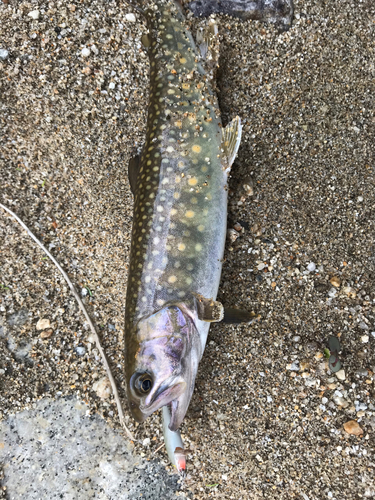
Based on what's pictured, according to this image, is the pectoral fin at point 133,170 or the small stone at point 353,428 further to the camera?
the pectoral fin at point 133,170

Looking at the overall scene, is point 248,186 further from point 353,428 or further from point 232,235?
point 353,428

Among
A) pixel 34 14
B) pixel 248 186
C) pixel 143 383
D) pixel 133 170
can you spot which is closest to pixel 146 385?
pixel 143 383

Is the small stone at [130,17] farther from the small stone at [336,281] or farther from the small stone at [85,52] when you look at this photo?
the small stone at [336,281]

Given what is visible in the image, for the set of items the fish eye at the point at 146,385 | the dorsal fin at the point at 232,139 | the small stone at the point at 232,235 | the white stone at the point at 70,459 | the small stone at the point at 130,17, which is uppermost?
the small stone at the point at 130,17

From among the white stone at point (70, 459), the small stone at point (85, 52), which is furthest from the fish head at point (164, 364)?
the small stone at point (85, 52)

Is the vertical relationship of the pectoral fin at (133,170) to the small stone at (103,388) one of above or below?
above

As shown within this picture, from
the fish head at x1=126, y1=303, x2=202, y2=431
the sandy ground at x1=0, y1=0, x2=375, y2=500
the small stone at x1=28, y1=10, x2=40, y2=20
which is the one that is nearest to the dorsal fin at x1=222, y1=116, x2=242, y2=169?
the sandy ground at x1=0, y1=0, x2=375, y2=500

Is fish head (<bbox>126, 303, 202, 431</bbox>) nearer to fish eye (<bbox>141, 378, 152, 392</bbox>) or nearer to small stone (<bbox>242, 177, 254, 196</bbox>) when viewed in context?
fish eye (<bbox>141, 378, 152, 392</bbox>)
